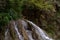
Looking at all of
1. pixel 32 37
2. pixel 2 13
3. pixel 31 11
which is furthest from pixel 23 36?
pixel 31 11

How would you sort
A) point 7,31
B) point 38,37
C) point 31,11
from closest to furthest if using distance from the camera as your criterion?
point 7,31
point 38,37
point 31,11

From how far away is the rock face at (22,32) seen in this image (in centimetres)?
712

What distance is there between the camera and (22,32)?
7293mm

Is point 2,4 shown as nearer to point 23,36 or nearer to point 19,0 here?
point 19,0

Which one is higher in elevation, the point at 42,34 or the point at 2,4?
the point at 2,4

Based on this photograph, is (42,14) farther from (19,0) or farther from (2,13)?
(2,13)

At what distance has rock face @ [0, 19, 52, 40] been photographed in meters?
7.12

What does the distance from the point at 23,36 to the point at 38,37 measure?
0.62 m

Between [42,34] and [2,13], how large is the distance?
4.28ft

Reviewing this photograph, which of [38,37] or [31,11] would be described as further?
[31,11]

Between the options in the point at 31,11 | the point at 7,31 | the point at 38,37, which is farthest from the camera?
the point at 31,11

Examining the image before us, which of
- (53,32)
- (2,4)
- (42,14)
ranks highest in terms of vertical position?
(2,4)

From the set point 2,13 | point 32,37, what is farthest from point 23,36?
point 2,13

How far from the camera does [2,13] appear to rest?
761 cm
